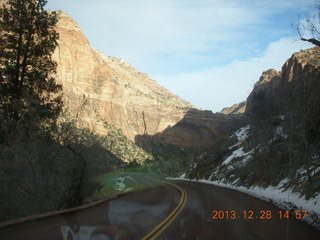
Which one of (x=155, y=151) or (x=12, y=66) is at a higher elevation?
(x=12, y=66)

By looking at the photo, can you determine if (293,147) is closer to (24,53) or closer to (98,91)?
(24,53)

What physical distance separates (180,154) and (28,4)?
113302 mm

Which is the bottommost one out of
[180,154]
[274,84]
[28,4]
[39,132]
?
[180,154]

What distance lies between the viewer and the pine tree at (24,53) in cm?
1759

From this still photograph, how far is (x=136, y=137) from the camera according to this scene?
134 m

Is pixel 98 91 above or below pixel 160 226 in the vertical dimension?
above

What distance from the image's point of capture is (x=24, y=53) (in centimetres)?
1823

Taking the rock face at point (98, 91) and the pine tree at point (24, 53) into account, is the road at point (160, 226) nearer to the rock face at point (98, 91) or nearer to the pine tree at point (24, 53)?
the pine tree at point (24, 53)

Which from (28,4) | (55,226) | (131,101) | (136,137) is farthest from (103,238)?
(131,101)

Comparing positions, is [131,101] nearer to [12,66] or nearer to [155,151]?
[155,151]
